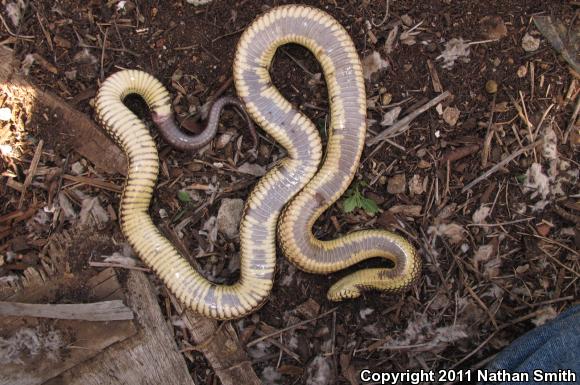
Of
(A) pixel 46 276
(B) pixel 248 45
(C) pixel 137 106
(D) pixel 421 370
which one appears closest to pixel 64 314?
(A) pixel 46 276

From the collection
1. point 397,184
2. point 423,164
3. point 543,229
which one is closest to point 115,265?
point 397,184

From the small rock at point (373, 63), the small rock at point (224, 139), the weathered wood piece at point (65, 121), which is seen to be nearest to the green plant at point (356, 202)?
the small rock at point (373, 63)

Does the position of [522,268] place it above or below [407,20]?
below

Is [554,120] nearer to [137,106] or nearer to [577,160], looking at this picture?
[577,160]

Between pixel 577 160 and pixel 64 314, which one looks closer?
pixel 64 314

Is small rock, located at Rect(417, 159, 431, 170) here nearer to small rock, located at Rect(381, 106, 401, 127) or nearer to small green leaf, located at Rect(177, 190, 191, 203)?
small rock, located at Rect(381, 106, 401, 127)

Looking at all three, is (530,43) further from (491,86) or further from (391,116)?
(391,116)

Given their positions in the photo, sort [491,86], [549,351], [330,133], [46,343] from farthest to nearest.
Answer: [491,86] < [330,133] < [46,343] < [549,351]

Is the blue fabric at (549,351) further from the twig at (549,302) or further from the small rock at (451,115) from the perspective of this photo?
the small rock at (451,115)
